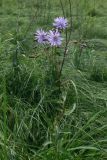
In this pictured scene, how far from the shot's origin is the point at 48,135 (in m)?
2.76

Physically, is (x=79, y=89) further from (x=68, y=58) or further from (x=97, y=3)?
(x=97, y=3)

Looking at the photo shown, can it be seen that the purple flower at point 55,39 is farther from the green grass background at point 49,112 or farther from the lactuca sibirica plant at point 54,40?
the green grass background at point 49,112

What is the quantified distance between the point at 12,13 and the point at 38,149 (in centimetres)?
474

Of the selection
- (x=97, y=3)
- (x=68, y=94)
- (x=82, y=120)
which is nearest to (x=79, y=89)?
(x=68, y=94)

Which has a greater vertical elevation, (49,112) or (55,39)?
(55,39)

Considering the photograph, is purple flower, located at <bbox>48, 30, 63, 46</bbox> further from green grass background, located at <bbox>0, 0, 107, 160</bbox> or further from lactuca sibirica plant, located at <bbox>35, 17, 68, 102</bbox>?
green grass background, located at <bbox>0, 0, 107, 160</bbox>

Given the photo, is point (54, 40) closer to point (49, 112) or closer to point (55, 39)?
point (55, 39)

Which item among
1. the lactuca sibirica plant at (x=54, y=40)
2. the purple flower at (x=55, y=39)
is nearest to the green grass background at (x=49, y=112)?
the lactuca sibirica plant at (x=54, y=40)

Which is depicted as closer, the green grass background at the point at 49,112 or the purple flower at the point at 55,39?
the green grass background at the point at 49,112

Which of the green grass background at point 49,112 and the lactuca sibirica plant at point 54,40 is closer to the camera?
the green grass background at point 49,112

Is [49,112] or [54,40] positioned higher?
[54,40]

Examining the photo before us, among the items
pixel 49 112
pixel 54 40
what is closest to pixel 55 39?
Answer: pixel 54 40

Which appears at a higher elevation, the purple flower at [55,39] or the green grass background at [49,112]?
the purple flower at [55,39]

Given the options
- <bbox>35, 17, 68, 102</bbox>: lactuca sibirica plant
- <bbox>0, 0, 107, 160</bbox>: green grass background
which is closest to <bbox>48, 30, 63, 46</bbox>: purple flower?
<bbox>35, 17, 68, 102</bbox>: lactuca sibirica plant
